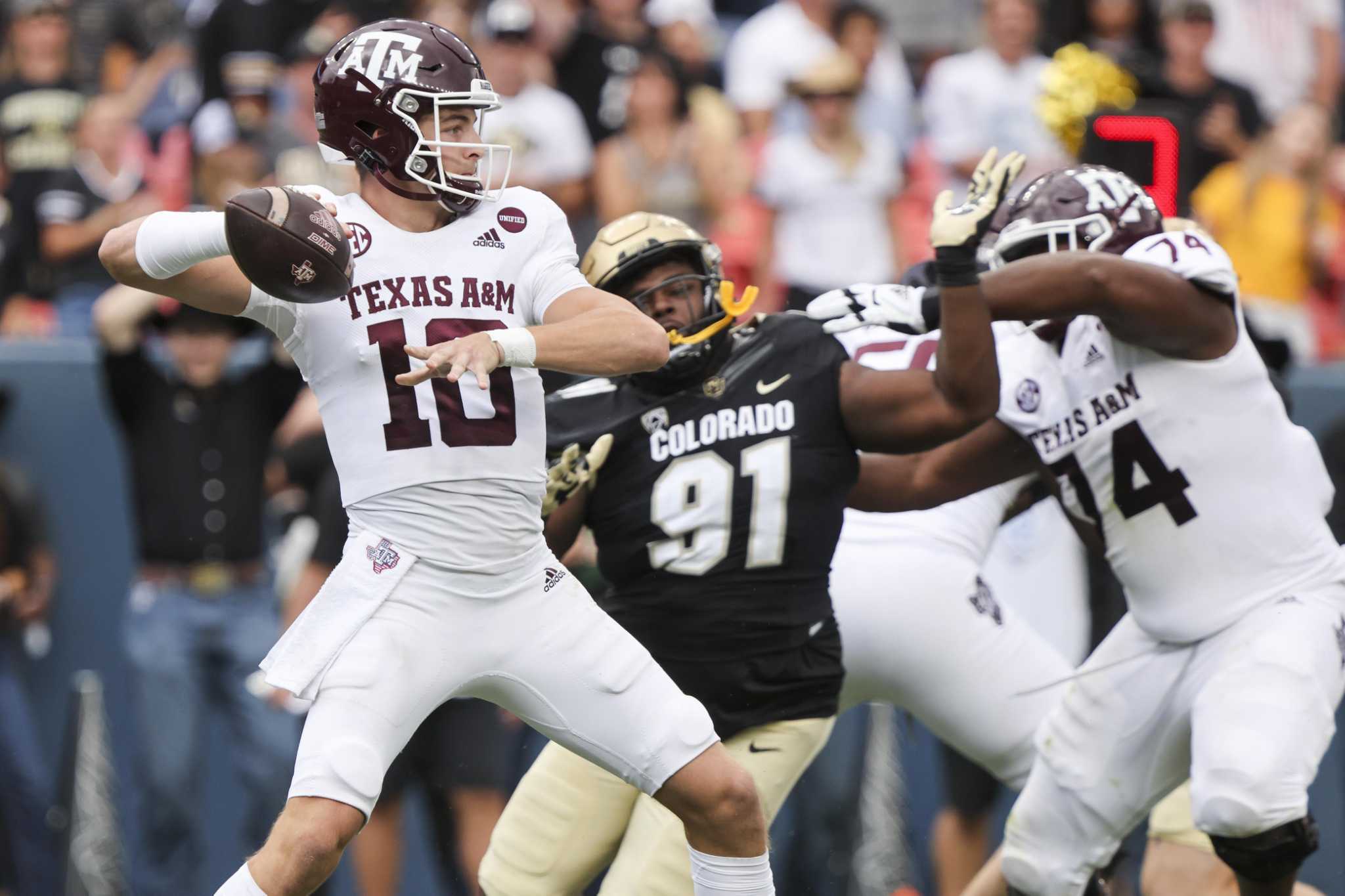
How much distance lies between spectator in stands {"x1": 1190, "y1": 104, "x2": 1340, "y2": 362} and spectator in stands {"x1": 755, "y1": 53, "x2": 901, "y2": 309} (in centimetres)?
127

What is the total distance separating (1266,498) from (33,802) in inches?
193

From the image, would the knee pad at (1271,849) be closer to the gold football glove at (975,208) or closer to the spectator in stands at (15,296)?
the gold football glove at (975,208)

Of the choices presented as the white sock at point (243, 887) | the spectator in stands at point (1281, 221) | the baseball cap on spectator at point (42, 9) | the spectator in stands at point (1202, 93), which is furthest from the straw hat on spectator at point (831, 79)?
the white sock at point (243, 887)

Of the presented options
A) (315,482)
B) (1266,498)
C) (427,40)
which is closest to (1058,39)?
(315,482)

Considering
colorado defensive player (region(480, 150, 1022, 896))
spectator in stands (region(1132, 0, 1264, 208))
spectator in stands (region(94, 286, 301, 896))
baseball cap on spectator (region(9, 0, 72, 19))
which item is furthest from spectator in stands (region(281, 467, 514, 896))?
spectator in stands (region(1132, 0, 1264, 208))

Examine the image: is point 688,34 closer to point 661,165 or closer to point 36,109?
point 661,165

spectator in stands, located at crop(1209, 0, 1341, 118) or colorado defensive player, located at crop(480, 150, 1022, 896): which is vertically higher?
spectator in stands, located at crop(1209, 0, 1341, 118)

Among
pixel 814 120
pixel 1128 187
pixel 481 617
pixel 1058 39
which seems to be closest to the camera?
pixel 481 617

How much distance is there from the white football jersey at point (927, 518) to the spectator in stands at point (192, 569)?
8.39 ft

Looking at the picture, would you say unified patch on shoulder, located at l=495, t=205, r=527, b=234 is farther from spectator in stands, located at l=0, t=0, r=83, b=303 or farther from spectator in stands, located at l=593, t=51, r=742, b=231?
spectator in stands, located at l=0, t=0, r=83, b=303

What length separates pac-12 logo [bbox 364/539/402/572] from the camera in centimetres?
446

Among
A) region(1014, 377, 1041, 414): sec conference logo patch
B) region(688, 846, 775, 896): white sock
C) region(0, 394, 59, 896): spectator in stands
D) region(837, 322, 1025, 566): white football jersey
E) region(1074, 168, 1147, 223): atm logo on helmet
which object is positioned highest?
region(1074, 168, 1147, 223): atm logo on helmet

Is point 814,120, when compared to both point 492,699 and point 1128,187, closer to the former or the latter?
point 1128,187

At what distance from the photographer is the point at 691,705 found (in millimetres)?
4547
